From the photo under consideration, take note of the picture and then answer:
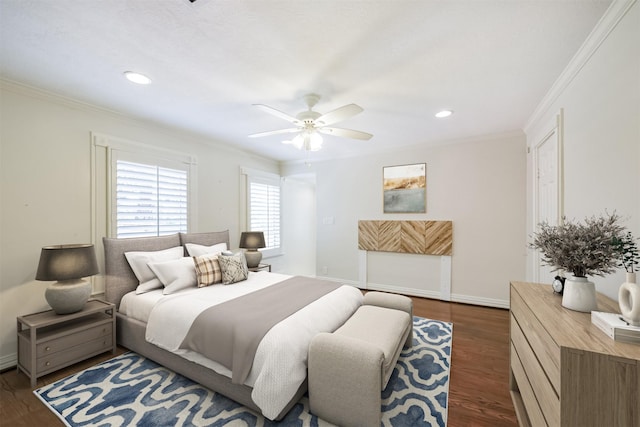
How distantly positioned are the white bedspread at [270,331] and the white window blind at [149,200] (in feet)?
3.71

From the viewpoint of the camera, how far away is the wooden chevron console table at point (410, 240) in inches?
158

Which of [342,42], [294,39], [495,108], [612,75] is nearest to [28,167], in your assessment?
[294,39]

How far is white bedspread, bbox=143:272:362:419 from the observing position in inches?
61.8

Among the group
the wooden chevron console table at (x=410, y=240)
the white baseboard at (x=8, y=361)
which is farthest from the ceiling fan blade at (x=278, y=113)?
the white baseboard at (x=8, y=361)

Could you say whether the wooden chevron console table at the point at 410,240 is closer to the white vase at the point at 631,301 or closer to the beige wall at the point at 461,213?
the beige wall at the point at 461,213

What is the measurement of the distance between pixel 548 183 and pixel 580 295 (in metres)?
1.96

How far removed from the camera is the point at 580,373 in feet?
2.95

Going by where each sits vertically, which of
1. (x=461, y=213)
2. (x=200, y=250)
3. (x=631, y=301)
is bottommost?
(x=200, y=250)

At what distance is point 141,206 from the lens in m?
3.10

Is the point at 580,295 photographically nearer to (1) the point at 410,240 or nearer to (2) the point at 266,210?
(1) the point at 410,240

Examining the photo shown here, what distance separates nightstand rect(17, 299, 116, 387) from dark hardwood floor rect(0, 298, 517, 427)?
86mm

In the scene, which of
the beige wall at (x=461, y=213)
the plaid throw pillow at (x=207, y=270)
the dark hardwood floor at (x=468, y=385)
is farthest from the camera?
the beige wall at (x=461, y=213)

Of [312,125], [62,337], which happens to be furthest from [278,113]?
[62,337]

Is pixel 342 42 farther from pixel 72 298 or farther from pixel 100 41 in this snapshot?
pixel 72 298
